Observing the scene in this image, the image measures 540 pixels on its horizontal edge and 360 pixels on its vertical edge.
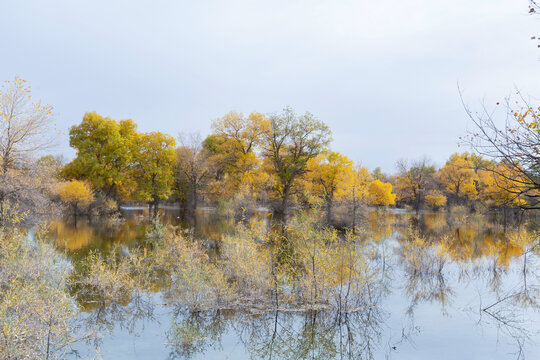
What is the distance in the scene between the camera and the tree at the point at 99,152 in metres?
36.1

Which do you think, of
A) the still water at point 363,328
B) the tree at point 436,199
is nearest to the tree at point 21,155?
the still water at point 363,328

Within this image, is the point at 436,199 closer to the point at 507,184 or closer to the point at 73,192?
the point at 73,192

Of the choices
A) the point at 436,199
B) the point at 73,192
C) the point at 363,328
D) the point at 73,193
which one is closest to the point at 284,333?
the point at 363,328

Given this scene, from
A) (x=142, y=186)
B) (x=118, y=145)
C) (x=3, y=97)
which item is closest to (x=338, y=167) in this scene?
(x=142, y=186)

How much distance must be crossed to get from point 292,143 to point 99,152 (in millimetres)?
20590

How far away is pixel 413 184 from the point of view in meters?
54.9

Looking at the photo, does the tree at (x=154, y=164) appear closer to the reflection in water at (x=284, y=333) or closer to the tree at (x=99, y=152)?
the tree at (x=99, y=152)

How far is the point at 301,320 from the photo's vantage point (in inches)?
333

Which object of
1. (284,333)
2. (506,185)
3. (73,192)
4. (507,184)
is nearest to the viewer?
(507,184)

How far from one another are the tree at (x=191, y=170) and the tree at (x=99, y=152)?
686cm

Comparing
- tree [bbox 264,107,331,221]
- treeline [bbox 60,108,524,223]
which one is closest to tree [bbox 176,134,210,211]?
treeline [bbox 60,108,524,223]

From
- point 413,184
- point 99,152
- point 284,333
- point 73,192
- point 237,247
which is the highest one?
point 99,152

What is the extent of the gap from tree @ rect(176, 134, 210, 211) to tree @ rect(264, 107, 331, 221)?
10.0m

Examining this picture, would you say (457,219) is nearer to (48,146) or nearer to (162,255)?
(162,255)
